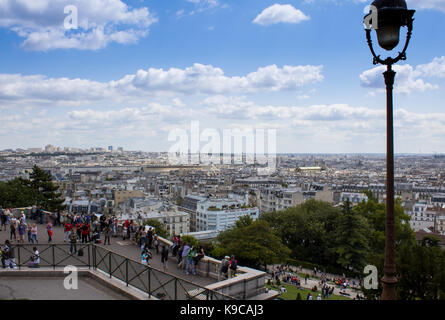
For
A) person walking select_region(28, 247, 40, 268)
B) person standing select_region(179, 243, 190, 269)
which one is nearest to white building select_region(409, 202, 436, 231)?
person standing select_region(179, 243, 190, 269)

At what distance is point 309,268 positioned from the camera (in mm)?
41469

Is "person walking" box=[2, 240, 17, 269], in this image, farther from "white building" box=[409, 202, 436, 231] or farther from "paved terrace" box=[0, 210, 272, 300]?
"white building" box=[409, 202, 436, 231]

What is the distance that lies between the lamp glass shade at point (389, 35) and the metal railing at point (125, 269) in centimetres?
475

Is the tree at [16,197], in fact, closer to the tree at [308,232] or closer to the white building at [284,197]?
the tree at [308,232]

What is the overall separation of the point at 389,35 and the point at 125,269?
823 centimetres

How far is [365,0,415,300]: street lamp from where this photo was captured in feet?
→ 16.2

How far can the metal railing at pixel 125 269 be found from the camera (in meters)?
8.20

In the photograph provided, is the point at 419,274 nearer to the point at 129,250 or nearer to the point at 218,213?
the point at 129,250

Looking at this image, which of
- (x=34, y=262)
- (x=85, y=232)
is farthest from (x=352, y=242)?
(x=34, y=262)

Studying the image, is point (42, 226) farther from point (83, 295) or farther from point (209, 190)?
point (209, 190)

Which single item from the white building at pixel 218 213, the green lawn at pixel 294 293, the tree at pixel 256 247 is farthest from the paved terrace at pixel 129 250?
the white building at pixel 218 213
